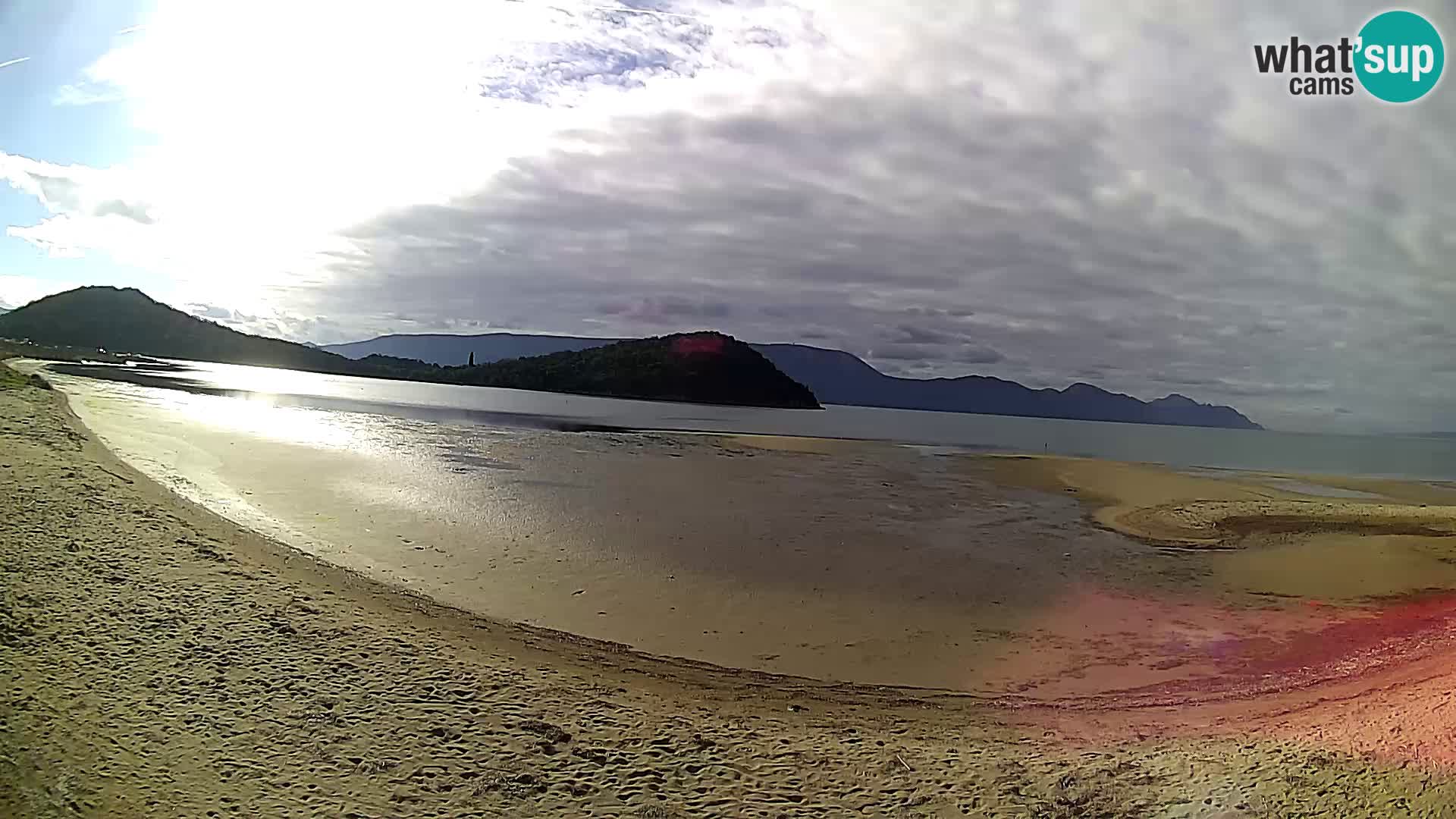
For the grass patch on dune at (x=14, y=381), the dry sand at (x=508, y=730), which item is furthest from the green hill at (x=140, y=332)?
the dry sand at (x=508, y=730)

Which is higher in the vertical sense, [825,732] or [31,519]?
[31,519]

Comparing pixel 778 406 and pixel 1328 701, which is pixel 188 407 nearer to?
pixel 1328 701

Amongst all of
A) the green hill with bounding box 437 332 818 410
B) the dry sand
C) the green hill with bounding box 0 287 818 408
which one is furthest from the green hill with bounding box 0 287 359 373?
the dry sand

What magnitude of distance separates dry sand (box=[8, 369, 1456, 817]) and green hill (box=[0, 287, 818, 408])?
114 meters

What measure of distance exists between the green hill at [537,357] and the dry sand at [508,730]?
114130 mm

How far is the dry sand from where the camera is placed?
5230 mm

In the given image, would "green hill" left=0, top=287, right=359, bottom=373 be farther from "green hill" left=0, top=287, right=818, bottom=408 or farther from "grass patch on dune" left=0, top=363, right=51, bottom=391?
"grass patch on dune" left=0, top=363, right=51, bottom=391

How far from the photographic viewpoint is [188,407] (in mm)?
34406

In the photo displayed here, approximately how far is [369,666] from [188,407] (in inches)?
1308

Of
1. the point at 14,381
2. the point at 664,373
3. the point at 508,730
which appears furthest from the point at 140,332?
the point at 508,730

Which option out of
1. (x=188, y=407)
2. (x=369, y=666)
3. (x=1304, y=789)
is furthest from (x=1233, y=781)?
(x=188, y=407)

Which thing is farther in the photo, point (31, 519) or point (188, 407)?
point (188, 407)

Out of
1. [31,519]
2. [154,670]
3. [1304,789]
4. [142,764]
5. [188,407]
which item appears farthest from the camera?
[188,407]

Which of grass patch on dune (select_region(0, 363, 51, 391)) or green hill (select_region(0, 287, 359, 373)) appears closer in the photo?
grass patch on dune (select_region(0, 363, 51, 391))
